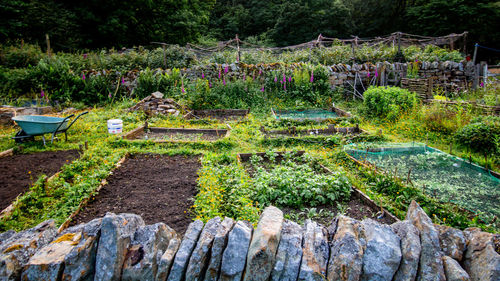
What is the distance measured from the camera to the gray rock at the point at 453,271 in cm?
172

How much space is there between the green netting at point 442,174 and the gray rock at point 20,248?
4.11 meters

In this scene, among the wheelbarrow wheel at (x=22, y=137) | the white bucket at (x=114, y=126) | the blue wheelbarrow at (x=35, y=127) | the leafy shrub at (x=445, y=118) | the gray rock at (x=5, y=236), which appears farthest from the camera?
the white bucket at (x=114, y=126)

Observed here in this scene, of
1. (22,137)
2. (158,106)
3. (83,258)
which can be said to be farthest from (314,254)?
(158,106)

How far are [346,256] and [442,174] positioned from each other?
12.5ft

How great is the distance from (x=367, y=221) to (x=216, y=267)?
47.8 inches

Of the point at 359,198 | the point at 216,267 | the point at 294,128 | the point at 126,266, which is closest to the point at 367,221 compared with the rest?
the point at 216,267

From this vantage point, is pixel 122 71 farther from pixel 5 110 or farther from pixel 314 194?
pixel 314 194

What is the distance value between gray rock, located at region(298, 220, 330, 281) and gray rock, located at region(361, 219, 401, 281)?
264 mm

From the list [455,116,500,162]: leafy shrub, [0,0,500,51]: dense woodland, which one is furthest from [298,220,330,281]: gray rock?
[0,0,500,51]: dense woodland

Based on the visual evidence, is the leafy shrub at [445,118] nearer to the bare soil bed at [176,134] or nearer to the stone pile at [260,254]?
the bare soil bed at [176,134]

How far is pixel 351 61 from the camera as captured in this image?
13273 millimetres

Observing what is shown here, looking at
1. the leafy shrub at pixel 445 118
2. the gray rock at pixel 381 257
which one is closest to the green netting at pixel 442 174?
the leafy shrub at pixel 445 118

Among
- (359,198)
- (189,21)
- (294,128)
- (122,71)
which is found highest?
(189,21)

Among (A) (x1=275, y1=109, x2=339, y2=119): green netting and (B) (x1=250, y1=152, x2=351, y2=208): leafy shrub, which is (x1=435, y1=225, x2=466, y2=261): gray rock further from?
(A) (x1=275, y1=109, x2=339, y2=119): green netting
